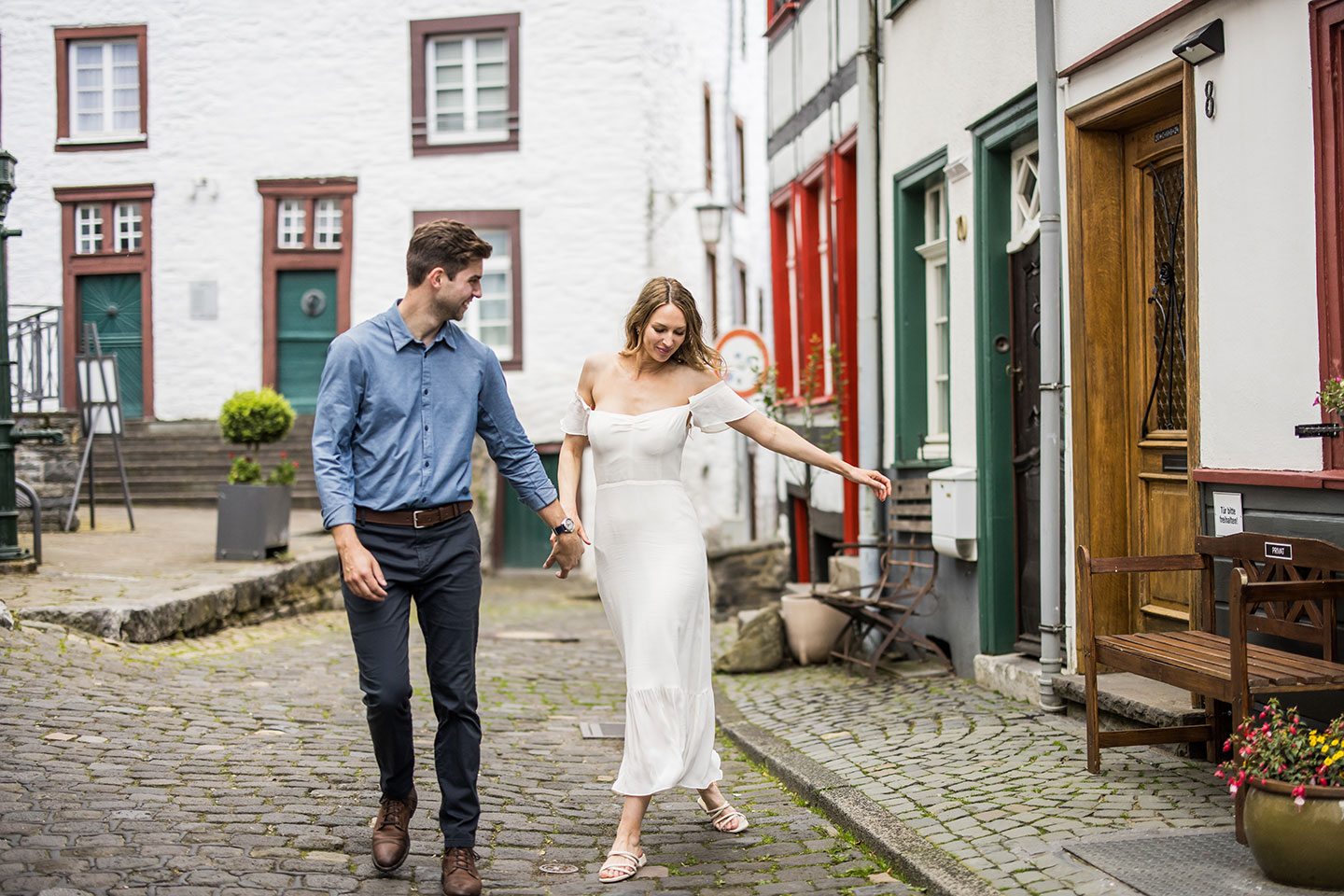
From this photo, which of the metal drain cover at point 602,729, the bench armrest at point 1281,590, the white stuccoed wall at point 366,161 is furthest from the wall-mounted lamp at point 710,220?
the bench armrest at point 1281,590

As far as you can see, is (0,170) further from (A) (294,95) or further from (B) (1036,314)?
(A) (294,95)

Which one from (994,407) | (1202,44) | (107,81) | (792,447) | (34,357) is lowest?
(792,447)

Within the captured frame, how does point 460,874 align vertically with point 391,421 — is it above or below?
below

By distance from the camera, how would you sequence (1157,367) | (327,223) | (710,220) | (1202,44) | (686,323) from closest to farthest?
(686,323)
(1202,44)
(1157,367)
(710,220)
(327,223)

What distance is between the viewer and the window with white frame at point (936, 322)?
9.39 meters

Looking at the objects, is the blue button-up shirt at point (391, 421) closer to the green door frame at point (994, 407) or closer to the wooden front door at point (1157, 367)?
the wooden front door at point (1157, 367)

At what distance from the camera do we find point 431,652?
448cm

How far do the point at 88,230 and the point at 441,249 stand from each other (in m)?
18.9

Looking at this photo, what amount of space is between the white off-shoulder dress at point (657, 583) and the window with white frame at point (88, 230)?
18.5 metres

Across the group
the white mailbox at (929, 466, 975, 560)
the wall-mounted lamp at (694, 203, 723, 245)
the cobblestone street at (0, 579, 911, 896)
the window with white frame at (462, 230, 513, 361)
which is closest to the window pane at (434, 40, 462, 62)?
the window with white frame at (462, 230, 513, 361)

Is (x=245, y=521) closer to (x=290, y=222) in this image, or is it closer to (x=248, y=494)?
(x=248, y=494)

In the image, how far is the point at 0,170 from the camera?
9.97 m

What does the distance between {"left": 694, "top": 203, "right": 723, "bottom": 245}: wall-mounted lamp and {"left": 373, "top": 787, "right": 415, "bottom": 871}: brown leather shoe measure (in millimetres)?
13707

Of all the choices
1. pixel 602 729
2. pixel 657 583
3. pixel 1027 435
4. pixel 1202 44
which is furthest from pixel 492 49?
pixel 657 583
